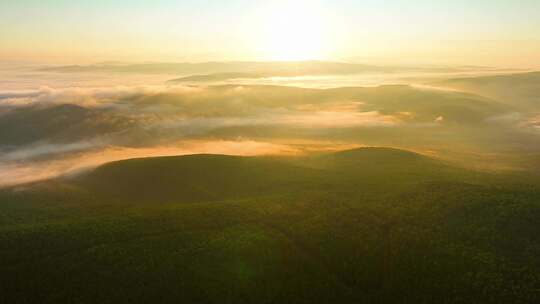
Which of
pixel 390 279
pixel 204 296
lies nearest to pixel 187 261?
pixel 204 296

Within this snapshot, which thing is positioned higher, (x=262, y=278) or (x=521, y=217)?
(x=521, y=217)

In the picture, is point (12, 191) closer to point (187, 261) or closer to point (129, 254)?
point (129, 254)

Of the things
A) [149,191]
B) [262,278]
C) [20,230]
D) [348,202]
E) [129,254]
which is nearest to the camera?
[262,278]

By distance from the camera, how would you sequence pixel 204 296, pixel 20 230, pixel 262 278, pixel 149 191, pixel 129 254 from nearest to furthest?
1. pixel 204 296
2. pixel 262 278
3. pixel 129 254
4. pixel 20 230
5. pixel 149 191

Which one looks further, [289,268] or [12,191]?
[12,191]

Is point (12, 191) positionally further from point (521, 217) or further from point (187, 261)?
point (521, 217)

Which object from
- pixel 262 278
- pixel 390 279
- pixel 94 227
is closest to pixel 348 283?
pixel 390 279
